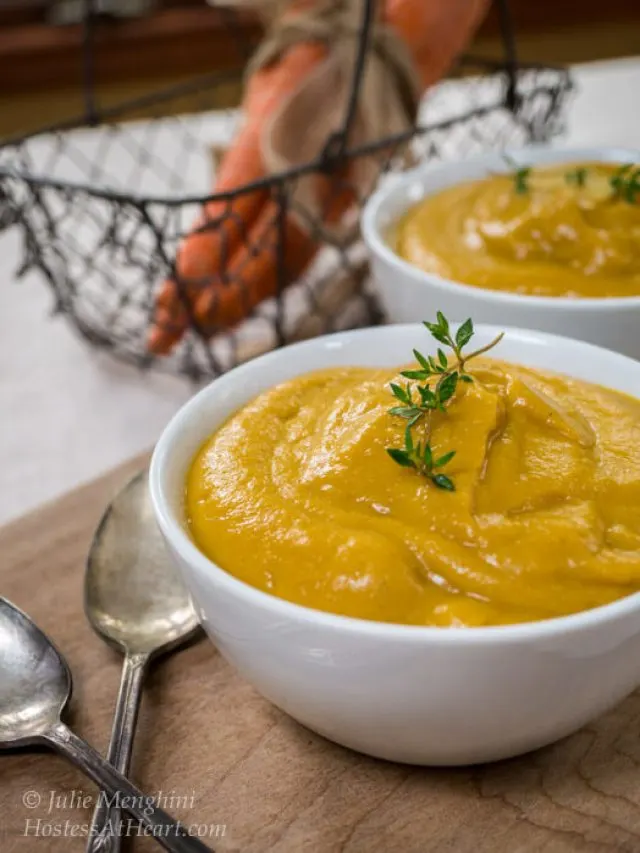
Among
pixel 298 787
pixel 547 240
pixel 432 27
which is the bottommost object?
pixel 298 787

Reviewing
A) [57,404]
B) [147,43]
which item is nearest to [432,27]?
[57,404]

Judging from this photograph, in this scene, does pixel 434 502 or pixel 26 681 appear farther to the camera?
pixel 26 681

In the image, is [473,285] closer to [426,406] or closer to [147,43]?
[426,406]

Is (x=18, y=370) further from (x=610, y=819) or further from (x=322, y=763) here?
(x=610, y=819)

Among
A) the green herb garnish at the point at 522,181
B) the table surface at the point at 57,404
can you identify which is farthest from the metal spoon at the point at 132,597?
the green herb garnish at the point at 522,181

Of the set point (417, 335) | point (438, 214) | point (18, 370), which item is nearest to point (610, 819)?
point (417, 335)

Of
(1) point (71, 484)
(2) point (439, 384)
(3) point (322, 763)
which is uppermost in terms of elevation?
(2) point (439, 384)

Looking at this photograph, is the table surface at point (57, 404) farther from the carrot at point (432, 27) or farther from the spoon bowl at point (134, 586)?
the carrot at point (432, 27)
